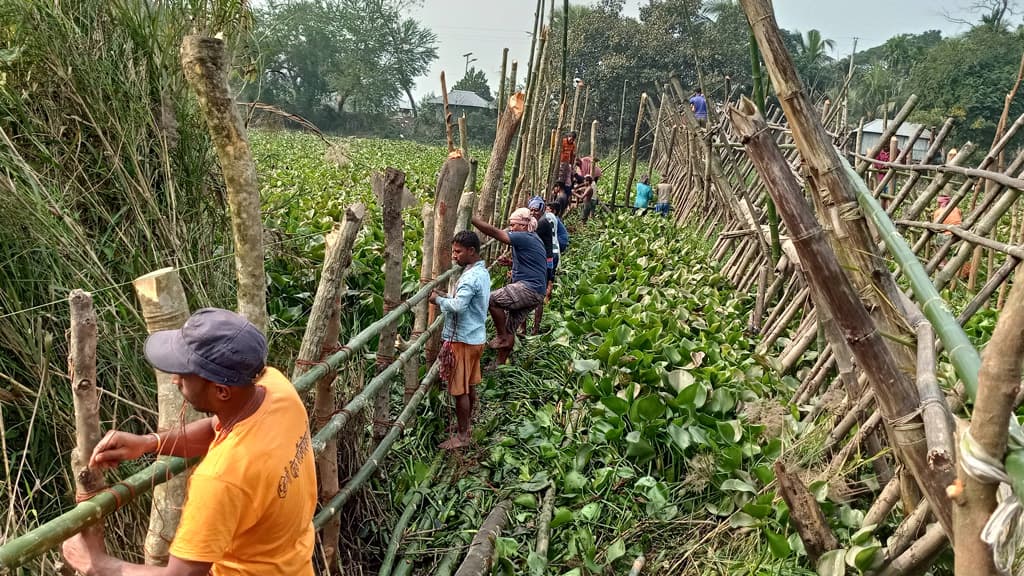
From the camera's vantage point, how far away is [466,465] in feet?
12.1

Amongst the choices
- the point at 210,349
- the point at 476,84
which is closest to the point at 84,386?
the point at 210,349

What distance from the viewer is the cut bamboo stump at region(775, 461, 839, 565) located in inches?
103

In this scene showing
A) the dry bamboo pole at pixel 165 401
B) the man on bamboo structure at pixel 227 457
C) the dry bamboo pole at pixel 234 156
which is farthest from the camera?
the dry bamboo pole at pixel 234 156

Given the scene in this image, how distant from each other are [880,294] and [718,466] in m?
1.95

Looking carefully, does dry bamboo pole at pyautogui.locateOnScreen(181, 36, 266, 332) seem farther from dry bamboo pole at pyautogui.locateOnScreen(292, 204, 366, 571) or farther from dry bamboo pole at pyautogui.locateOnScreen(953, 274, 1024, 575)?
dry bamboo pole at pyautogui.locateOnScreen(953, 274, 1024, 575)

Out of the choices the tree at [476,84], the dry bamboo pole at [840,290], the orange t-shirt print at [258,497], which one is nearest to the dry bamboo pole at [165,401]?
the orange t-shirt print at [258,497]

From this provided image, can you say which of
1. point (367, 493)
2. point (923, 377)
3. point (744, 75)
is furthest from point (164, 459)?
point (744, 75)

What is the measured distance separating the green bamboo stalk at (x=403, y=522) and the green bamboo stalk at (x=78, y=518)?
1412 mm

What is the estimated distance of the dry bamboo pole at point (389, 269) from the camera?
10.4ft

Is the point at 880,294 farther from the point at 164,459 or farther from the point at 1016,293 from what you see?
the point at 164,459

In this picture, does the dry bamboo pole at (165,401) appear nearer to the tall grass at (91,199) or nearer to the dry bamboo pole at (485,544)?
the tall grass at (91,199)

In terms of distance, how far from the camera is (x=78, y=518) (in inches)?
52.4

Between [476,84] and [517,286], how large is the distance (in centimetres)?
4583

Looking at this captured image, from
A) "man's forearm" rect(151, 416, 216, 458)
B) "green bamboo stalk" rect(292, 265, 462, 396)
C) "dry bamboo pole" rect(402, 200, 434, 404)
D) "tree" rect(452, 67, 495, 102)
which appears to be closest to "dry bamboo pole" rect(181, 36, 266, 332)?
"green bamboo stalk" rect(292, 265, 462, 396)
